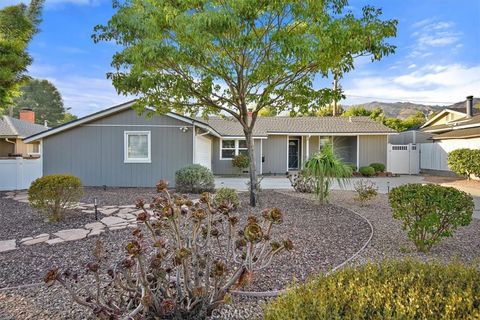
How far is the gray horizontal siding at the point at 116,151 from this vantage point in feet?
41.7

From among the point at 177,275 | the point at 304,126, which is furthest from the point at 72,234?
the point at 304,126

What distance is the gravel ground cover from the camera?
2824 mm

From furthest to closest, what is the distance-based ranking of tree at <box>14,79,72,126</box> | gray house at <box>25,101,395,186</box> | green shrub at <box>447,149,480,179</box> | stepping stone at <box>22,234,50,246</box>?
1. tree at <box>14,79,72,126</box>
2. green shrub at <box>447,149,480,179</box>
3. gray house at <box>25,101,395,186</box>
4. stepping stone at <box>22,234,50,246</box>

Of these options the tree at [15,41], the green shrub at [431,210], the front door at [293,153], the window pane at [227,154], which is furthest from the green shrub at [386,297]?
the front door at [293,153]

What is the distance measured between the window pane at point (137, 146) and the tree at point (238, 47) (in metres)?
5.00

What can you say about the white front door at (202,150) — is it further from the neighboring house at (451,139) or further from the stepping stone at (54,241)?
the neighboring house at (451,139)

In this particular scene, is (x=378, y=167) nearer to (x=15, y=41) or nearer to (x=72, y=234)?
(x=72, y=234)

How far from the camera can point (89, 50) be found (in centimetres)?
1159

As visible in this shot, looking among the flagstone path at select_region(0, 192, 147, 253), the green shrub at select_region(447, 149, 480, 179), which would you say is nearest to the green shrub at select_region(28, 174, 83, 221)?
the flagstone path at select_region(0, 192, 147, 253)

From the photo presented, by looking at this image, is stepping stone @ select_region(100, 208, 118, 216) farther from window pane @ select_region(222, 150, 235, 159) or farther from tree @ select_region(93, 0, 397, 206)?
window pane @ select_region(222, 150, 235, 159)

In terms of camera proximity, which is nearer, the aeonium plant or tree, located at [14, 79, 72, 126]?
the aeonium plant

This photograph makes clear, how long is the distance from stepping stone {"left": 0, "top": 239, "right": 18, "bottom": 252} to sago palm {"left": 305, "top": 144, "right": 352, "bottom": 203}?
6.49 m

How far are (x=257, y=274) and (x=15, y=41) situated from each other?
9.21 metres

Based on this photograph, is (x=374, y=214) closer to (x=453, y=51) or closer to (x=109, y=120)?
(x=109, y=120)
